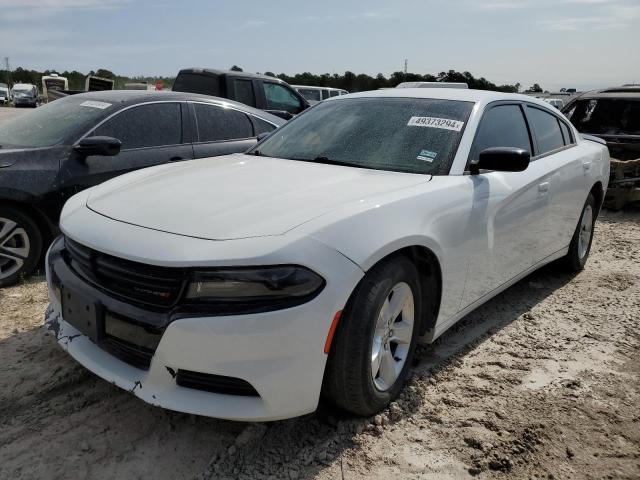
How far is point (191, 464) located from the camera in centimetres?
232

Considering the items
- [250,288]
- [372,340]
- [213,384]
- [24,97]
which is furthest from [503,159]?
[24,97]

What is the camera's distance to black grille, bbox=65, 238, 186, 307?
7.11 ft

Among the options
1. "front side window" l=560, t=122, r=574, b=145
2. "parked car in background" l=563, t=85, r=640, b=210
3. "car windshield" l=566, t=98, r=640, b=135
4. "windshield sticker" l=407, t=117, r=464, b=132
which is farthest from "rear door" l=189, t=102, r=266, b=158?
"car windshield" l=566, t=98, r=640, b=135

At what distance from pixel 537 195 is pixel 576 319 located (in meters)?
0.97

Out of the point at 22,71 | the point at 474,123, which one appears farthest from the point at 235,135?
the point at 22,71

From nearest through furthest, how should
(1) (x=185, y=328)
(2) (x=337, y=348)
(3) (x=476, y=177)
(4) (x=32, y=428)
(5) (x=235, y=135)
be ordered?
1. (1) (x=185, y=328)
2. (2) (x=337, y=348)
3. (4) (x=32, y=428)
4. (3) (x=476, y=177)
5. (5) (x=235, y=135)

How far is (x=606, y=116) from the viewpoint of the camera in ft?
28.0

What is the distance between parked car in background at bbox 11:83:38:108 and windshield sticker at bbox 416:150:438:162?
40.3 metres

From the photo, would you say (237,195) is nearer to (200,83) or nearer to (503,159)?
(503,159)

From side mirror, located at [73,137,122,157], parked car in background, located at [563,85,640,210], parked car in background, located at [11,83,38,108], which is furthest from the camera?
parked car in background, located at [11,83,38,108]

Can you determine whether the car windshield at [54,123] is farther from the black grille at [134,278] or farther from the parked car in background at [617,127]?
the parked car in background at [617,127]

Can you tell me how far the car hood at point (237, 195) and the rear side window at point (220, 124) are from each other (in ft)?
6.79

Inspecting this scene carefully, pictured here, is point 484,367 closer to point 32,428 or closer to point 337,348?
point 337,348

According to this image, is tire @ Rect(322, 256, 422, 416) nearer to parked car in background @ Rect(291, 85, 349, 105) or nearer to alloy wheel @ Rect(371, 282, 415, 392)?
alloy wheel @ Rect(371, 282, 415, 392)
